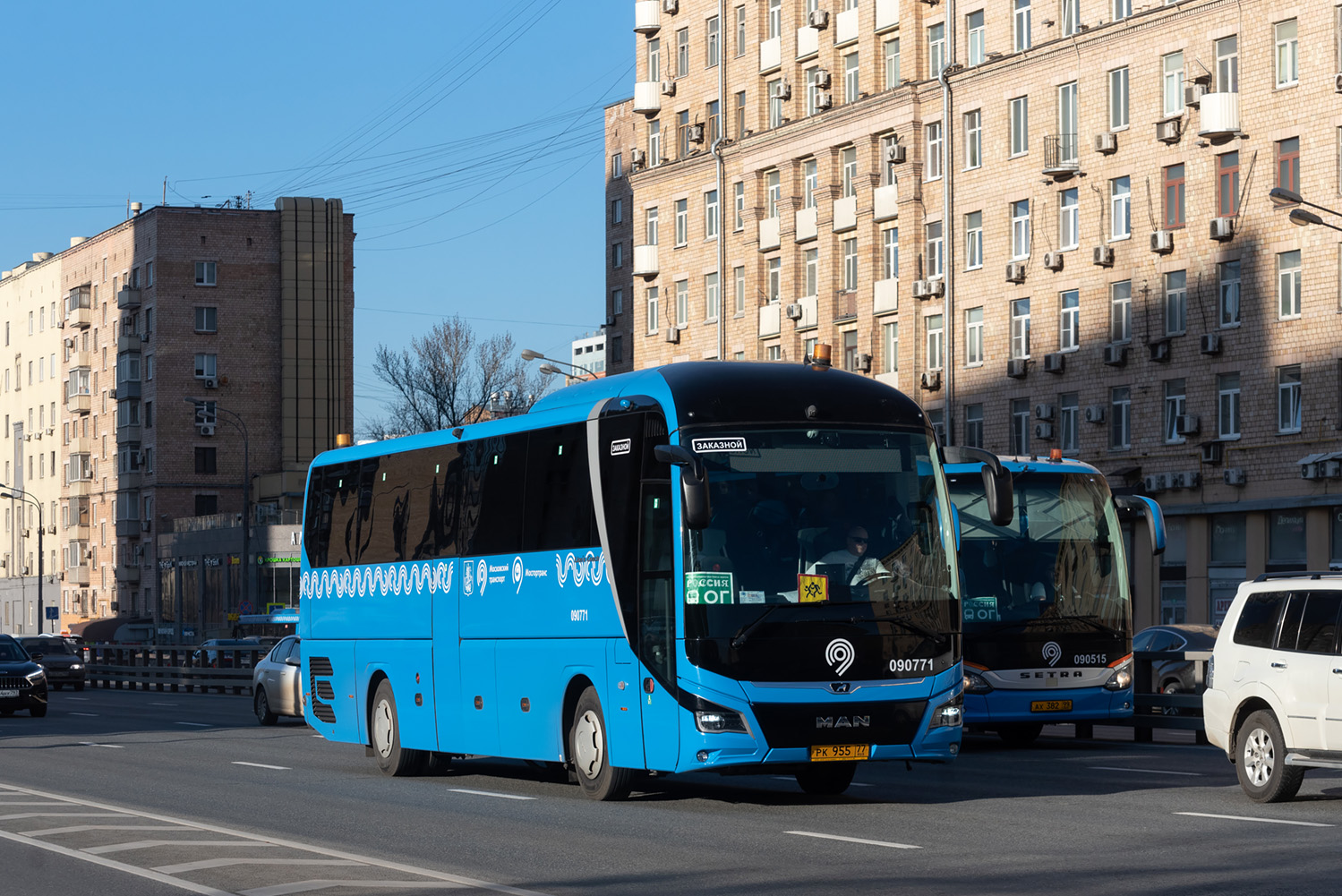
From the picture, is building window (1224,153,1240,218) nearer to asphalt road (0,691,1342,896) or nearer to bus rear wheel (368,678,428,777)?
asphalt road (0,691,1342,896)

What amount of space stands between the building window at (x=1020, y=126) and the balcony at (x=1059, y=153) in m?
1.31

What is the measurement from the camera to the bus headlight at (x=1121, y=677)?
2288cm

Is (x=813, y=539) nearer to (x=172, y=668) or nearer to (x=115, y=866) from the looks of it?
(x=115, y=866)

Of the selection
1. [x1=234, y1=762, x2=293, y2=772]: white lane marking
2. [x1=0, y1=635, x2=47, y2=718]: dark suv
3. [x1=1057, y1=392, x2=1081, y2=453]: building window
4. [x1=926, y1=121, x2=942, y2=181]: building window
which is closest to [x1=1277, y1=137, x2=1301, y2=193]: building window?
[x1=1057, y1=392, x2=1081, y2=453]: building window

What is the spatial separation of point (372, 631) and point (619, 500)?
567 centimetres

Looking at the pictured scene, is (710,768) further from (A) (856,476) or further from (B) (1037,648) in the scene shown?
(B) (1037,648)

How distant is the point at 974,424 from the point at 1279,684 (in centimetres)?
4215

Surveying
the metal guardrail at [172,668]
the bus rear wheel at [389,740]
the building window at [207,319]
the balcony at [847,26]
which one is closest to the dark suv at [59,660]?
the metal guardrail at [172,668]

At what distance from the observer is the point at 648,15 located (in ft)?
232

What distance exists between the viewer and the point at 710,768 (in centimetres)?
1509

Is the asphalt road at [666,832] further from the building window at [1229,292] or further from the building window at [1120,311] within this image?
the building window at [1120,311]

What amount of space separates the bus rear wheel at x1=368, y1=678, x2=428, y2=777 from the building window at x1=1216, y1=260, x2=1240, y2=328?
32092 millimetres

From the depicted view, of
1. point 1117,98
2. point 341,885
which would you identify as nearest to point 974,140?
point 1117,98

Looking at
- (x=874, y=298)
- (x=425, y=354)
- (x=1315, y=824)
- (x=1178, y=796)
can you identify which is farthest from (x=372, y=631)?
(x=425, y=354)
